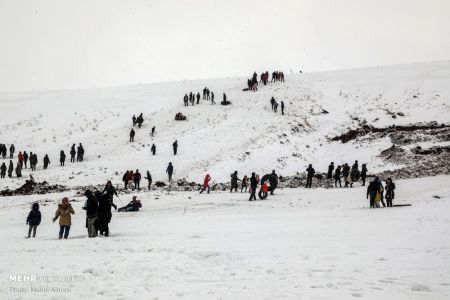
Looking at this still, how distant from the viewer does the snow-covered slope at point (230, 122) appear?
1241 inches

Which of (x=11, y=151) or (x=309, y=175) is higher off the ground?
(x=11, y=151)

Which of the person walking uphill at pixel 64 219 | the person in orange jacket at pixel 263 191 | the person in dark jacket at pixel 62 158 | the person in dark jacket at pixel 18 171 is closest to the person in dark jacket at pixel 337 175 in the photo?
the person in orange jacket at pixel 263 191

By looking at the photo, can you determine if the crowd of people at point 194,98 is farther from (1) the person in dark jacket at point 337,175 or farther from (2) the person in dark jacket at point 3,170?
(1) the person in dark jacket at point 337,175

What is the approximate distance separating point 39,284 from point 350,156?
27.7 meters

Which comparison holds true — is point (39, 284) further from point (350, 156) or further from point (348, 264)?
point (350, 156)

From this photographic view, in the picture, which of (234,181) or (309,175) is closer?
(234,181)

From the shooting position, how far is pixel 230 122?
38.9 meters

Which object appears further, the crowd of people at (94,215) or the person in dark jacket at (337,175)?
the person in dark jacket at (337,175)

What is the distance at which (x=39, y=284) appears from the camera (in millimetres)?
7156

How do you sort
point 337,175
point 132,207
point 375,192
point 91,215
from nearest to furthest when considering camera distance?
1. point 91,215
2. point 375,192
3. point 132,207
4. point 337,175

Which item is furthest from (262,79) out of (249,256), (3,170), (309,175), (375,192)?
(249,256)

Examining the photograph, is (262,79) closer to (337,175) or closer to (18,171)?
(337,175)

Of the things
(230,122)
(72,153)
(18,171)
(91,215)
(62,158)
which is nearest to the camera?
(91,215)

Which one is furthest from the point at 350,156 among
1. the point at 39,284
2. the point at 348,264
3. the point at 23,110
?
the point at 23,110
